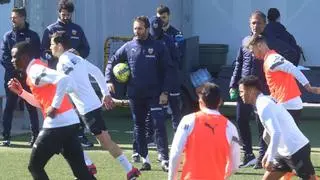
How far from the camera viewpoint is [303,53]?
16.9 m

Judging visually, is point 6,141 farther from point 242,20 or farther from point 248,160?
point 242,20

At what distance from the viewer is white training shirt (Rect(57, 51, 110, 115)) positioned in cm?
976

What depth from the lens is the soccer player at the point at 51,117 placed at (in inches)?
333

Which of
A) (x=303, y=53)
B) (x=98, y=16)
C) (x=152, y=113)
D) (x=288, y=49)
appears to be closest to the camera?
(x=152, y=113)

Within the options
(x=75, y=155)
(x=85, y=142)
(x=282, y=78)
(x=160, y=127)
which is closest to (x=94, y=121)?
(x=160, y=127)

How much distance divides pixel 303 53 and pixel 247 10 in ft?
4.53

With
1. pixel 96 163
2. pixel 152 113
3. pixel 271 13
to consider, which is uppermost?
pixel 271 13

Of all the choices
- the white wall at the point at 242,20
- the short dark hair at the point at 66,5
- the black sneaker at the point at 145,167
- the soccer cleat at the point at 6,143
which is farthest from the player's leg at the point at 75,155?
the white wall at the point at 242,20

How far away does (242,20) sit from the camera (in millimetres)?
17406

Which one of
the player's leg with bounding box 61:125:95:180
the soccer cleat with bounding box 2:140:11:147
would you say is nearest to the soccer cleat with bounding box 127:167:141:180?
the player's leg with bounding box 61:125:95:180

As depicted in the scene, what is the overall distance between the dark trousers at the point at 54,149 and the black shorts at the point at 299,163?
6.12 feet

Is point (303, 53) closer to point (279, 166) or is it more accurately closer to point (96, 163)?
point (96, 163)

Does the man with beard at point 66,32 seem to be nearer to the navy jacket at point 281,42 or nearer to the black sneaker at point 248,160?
the black sneaker at point 248,160

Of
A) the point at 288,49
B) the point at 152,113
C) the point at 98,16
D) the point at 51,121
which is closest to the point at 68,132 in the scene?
the point at 51,121
